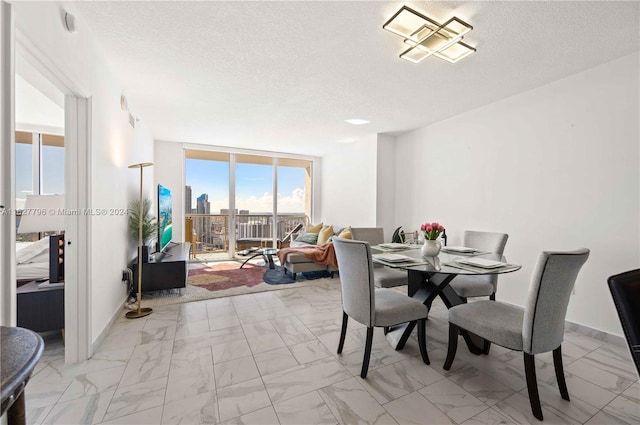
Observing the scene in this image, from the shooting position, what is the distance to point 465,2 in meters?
1.72

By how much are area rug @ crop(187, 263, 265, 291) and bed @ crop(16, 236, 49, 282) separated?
5.51ft

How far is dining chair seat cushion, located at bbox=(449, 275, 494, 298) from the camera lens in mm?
2398

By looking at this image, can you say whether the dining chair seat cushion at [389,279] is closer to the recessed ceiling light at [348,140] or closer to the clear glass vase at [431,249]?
the clear glass vase at [431,249]

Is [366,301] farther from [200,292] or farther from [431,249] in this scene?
[200,292]

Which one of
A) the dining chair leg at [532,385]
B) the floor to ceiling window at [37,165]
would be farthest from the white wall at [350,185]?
the floor to ceiling window at [37,165]

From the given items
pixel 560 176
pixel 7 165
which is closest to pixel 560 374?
pixel 560 176

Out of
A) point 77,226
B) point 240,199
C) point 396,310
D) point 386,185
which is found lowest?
point 396,310

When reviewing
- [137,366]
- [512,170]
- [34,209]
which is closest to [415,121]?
[512,170]

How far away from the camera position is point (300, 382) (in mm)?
1778

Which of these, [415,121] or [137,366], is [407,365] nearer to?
[137,366]

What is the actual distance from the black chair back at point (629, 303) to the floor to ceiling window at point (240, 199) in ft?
19.1

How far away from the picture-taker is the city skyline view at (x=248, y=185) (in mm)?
5938

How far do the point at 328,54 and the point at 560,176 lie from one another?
104 inches

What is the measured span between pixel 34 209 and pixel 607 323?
5.61 m
